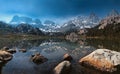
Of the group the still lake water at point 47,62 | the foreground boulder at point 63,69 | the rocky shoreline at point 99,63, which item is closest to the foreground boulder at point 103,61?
the rocky shoreline at point 99,63

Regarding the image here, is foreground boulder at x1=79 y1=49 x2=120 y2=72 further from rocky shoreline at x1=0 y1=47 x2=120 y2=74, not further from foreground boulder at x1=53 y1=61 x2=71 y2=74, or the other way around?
foreground boulder at x1=53 y1=61 x2=71 y2=74

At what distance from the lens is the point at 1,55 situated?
47.8m

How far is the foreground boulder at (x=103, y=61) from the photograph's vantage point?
34.9 m

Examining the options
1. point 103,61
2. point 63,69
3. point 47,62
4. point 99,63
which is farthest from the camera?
point 47,62

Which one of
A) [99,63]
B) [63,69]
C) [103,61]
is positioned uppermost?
[103,61]

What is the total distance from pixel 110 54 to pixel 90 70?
18.1ft

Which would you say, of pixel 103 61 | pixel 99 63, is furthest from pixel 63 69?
pixel 103 61

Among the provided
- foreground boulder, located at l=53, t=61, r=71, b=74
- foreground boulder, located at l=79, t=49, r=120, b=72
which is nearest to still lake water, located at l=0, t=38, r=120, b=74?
foreground boulder, located at l=53, t=61, r=71, b=74

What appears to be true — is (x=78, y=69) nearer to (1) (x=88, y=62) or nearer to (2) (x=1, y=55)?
(1) (x=88, y=62)

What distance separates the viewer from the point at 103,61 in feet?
120

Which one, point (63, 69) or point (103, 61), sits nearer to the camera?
point (63, 69)

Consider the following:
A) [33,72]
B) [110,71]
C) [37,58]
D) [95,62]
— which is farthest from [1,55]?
[110,71]

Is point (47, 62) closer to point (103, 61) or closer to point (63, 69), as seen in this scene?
point (63, 69)

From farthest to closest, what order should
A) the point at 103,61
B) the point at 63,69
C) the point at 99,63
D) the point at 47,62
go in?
the point at 47,62 < the point at 99,63 < the point at 103,61 < the point at 63,69
